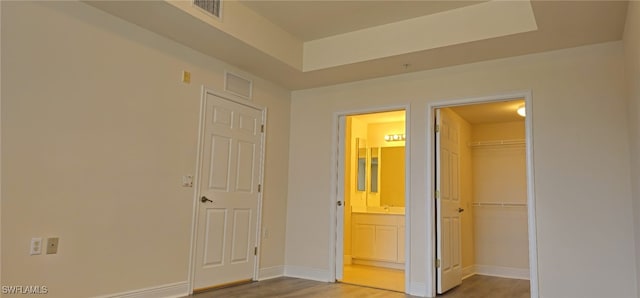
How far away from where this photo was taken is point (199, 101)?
14.3ft

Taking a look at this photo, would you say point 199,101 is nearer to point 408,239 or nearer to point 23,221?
point 23,221

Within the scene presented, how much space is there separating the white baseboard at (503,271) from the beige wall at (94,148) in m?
4.32

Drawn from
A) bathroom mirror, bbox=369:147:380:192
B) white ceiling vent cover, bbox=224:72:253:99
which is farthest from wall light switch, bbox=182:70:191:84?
bathroom mirror, bbox=369:147:380:192

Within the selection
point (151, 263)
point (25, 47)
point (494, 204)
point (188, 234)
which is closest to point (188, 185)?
point (188, 234)

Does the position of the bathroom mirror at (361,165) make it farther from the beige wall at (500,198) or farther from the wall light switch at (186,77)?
the wall light switch at (186,77)

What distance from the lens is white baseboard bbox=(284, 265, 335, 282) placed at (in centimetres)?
514

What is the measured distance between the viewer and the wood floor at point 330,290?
169 inches

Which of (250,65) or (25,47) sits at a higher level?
(250,65)

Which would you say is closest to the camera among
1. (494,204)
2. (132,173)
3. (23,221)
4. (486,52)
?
(23,221)

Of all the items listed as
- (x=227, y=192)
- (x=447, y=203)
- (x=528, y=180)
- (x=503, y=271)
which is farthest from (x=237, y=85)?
(x=503, y=271)

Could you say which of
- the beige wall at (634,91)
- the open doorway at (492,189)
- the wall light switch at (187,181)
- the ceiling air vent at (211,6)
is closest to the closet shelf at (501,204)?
the open doorway at (492,189)

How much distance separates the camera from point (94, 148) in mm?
3438

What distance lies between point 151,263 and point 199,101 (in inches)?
63.3

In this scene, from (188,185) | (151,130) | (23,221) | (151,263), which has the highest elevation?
(151,130)
